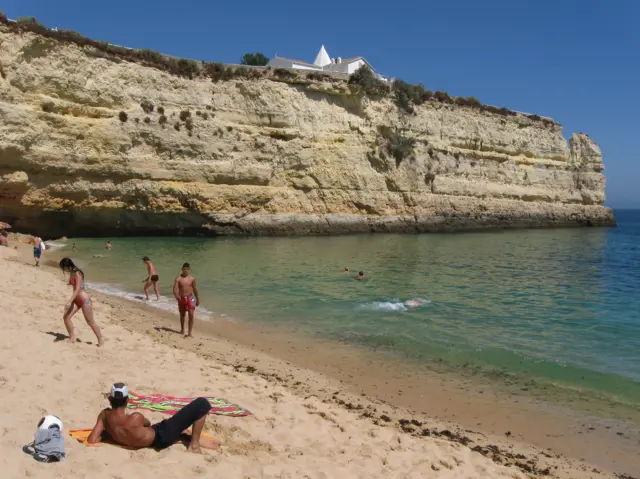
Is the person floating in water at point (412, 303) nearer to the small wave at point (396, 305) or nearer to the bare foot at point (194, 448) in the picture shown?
the small wave at point (396, 305)

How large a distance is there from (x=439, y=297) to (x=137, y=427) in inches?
431

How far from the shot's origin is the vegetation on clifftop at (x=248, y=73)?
24.2 m

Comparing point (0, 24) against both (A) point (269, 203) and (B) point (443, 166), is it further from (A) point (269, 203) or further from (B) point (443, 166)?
(B) point (443, 166)

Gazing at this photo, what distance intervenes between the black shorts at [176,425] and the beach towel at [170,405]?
0.71 meters

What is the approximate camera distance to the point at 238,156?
94.8 ft

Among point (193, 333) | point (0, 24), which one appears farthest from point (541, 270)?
point (0, 24)

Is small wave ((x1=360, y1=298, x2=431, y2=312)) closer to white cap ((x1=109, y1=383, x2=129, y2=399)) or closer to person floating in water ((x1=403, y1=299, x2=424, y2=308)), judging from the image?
person floating in water ((x1=403, y1=299, x2=424, y2=308))

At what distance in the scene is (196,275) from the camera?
16.2m

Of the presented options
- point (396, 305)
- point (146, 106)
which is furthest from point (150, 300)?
point (146, 106)

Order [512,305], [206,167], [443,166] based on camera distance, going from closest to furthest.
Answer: [512,305]
[206,167]
[443,166]

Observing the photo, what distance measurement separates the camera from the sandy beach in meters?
3.87

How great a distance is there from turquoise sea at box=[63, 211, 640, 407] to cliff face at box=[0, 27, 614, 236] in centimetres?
292

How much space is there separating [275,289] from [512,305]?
6630 millimetres

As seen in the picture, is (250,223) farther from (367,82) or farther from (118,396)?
(118,396)
